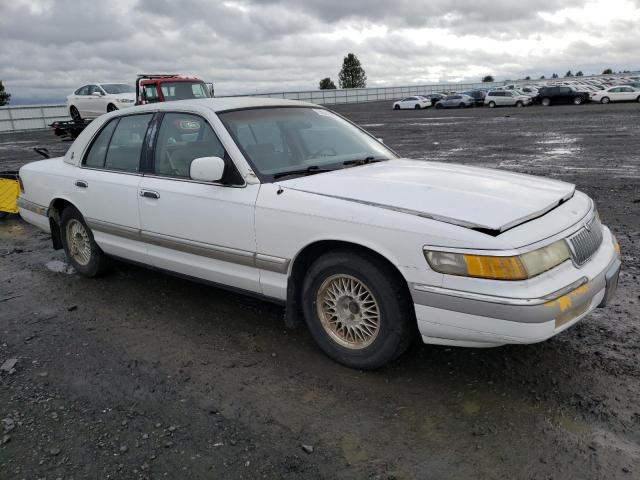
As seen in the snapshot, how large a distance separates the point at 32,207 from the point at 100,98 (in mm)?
18320

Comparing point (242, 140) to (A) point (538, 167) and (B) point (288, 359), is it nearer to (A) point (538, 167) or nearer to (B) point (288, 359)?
(B) point (288, 359)

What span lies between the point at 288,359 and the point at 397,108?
4621cm

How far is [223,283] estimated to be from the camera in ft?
13.0

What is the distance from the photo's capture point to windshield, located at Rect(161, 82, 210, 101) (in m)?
18.2

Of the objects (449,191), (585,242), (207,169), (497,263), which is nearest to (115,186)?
(207,169)

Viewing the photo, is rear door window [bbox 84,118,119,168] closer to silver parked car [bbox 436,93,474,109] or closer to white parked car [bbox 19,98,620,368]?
white parked car [bbox 19,98,620,368]

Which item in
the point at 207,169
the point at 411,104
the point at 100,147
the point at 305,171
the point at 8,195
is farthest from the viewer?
the point at 411,104

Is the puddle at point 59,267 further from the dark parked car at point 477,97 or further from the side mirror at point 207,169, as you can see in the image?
the dark parked car at point 477,97

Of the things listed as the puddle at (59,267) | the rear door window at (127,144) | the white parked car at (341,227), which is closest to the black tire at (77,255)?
the white parked car at (341,227)

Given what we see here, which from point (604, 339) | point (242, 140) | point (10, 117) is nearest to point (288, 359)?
point (242, 140)

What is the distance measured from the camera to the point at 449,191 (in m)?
3.30

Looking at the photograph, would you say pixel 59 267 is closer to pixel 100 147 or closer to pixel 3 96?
pixel 100 147

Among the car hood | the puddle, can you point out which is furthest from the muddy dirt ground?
the car hood

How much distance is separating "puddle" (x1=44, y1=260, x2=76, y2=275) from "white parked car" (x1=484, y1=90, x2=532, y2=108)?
40.5 m
